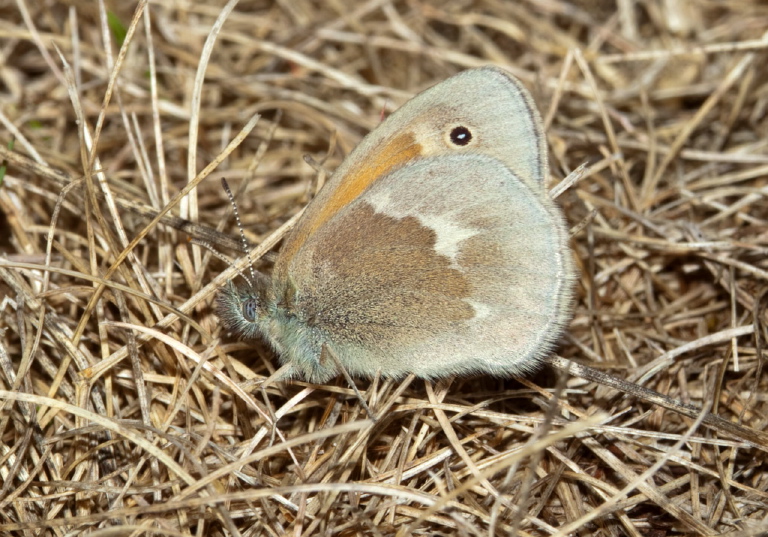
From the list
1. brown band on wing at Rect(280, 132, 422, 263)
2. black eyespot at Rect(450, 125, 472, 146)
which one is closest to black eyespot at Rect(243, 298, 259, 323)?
brown band on wing at Rect(280, 132, 422, 263)

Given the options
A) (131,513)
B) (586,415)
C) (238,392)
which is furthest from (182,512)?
(586,415)

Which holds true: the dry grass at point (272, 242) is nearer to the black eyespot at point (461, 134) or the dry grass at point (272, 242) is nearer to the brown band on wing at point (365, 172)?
the brown band on wing at point (365, 172)

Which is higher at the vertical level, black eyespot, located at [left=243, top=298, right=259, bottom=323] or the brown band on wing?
the brown band on wing

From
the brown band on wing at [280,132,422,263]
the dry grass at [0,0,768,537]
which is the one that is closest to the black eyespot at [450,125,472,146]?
the brown band on wing at [280,132,422,263]

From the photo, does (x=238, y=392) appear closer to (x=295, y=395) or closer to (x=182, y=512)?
(x=295, y=395)

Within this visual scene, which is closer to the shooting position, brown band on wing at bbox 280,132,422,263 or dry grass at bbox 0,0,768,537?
dry grass at bbox 0,0,768,537

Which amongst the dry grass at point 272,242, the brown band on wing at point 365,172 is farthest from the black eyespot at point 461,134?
the dry grass at point 272,242

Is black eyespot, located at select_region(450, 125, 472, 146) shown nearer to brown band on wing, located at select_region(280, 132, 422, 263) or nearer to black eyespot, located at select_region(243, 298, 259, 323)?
brown band on wing, located at select_region(280, 132, 422, 263)
